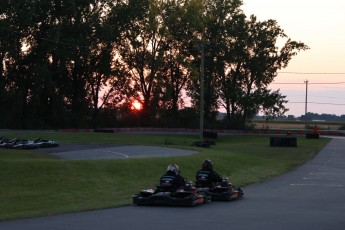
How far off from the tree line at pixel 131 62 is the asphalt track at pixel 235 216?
47.6 meters

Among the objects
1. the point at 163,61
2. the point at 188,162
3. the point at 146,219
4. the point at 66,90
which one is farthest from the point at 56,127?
the point at 146,219

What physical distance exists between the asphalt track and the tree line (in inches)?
1874

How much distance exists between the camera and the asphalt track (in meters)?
14.3

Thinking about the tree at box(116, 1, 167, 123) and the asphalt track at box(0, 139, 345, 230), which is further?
the tree at box(116, 1, 167, 123)

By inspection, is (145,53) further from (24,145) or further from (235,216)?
(235,216)

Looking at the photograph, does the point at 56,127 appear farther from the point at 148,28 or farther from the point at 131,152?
the point at 131,152

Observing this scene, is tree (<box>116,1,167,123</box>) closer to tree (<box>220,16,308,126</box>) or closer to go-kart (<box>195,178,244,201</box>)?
tree (<box>220,16,308,126</box>)

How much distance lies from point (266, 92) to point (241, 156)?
52.3m

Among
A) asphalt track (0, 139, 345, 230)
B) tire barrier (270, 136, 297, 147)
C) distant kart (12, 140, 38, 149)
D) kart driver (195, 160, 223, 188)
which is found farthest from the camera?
tire barrier (270, 136, 297, 147)

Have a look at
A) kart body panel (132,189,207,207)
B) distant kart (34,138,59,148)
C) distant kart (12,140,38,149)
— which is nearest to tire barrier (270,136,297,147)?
distant kart (34,138,59,148)

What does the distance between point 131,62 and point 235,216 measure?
67.4 meters

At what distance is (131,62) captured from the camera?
272ft

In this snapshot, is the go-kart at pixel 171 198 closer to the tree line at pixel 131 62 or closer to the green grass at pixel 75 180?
the green grass at pixel 75 180

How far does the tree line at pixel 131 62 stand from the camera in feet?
224
